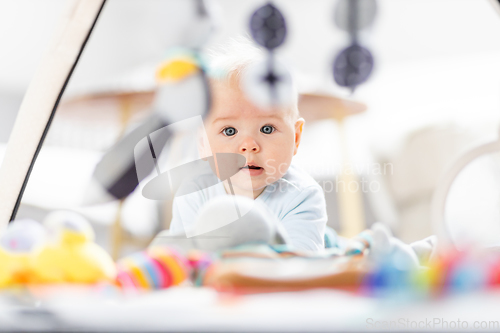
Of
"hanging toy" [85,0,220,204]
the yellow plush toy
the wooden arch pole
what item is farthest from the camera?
the wooden arch pole

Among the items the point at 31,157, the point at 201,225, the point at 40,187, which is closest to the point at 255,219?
the point at 201,225

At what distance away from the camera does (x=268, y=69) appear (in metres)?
0.38

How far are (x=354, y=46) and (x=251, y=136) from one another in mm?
150

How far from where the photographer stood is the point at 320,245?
459 millimetres

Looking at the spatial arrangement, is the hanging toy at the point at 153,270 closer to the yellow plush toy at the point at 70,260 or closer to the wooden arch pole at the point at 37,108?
the yellow plush toy at the point at 70,260

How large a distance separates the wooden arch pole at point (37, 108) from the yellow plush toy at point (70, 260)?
0.25 m

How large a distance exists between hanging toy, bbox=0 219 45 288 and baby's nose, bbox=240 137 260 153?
0.83 feet

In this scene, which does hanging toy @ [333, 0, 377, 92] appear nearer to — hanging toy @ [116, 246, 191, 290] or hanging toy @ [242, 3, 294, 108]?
hanging toy @ [242, 3, 294, 108]

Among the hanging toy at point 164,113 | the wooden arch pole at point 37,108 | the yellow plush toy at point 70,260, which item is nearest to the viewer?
the yellow plush toy at point 70,260

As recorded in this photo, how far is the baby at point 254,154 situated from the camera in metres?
0.46

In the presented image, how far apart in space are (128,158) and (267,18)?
178mm

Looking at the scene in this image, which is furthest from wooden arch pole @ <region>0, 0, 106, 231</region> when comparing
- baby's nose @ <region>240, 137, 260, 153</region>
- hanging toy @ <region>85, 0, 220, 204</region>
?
baby's nose @ <region>240, 137, 260, 153</region>

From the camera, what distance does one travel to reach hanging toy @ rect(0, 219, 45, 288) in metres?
0.24

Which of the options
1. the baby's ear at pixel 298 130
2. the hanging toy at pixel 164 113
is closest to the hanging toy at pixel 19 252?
the hanging toy at pixel 164 113
